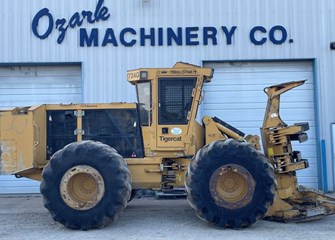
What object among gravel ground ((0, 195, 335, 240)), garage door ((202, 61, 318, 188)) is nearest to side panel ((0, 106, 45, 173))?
gravel ground ((0, 195, 335, 240))

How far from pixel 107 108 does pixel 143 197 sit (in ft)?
16.2

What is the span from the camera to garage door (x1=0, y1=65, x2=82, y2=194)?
54.8ft

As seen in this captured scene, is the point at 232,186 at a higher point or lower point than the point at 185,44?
lower

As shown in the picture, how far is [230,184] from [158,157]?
150cm

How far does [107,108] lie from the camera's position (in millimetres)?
11234

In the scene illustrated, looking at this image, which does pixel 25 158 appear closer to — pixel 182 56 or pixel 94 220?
pixel 94 220

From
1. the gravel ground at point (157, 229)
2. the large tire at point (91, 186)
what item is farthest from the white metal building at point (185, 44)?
the large tire at point (91, 186)

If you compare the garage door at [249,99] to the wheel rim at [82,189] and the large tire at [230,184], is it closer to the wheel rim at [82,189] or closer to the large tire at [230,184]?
the large tire at [230,184]

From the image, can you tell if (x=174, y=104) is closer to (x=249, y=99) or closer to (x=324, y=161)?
(x=249, y=99)

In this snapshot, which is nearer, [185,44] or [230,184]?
[230,184]

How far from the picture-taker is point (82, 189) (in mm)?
10328

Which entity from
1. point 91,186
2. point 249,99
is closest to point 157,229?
point 91,186

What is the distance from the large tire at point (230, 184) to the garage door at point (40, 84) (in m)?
7.45

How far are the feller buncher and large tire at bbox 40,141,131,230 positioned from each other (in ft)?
0.06
